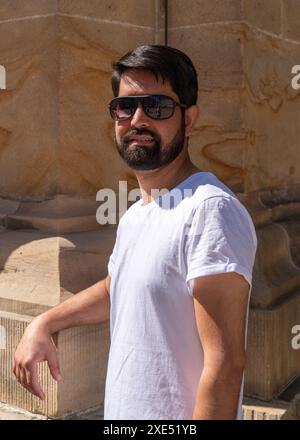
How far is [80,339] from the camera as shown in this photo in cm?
238

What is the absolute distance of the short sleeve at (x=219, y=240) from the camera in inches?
41.9

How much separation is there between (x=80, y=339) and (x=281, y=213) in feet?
4.23

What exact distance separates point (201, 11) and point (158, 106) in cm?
174

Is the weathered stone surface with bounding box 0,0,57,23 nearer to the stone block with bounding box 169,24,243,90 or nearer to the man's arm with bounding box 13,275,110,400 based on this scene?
the stone block with bounding box 169,24,243,90

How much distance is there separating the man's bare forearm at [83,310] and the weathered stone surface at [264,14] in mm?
→ 1753

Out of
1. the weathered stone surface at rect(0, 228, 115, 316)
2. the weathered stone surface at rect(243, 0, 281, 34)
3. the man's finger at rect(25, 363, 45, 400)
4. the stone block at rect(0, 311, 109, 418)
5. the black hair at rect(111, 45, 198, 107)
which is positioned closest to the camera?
the black hair at rect(111, 45, 198, 107)

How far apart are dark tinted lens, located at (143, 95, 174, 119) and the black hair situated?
1.7 inches

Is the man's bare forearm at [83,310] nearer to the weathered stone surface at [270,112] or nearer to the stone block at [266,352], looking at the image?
the stone block at [266,352]

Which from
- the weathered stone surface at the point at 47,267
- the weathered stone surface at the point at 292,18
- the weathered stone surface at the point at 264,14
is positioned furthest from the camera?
the weathered stone surface at the point at 292,18

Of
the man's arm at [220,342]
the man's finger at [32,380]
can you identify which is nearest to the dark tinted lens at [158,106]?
the man's arm at [220,342]

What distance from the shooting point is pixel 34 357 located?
144 cm

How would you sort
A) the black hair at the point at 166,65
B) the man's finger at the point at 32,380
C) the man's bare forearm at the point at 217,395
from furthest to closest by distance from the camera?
the man's finger at the point at 32,380 < the black hair at the point at 166,65 < the man's bare forearm at the point at 217,395

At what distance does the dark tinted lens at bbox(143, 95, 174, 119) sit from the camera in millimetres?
1252

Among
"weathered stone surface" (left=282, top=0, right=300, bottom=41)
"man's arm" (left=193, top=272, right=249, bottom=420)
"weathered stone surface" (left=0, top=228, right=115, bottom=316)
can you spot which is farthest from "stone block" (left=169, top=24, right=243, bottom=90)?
"man's arm" (left=193, top=272, right=249, bottom=420)
